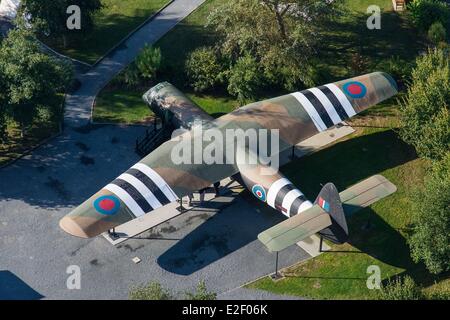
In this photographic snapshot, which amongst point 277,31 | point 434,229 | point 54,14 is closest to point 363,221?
point 434,229

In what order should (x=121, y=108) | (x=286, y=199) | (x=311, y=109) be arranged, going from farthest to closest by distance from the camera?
(x=121, y=108) → (x=311, y=109) → (x=286, y=199)

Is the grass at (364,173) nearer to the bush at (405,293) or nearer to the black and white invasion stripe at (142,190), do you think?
the bush at (405,293)

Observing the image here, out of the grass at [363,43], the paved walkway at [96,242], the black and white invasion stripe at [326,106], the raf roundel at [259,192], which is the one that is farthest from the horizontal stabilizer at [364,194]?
the grass at [363,43]

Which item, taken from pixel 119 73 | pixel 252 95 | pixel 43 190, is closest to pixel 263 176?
pixel 252 95

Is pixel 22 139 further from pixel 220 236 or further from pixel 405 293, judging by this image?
pixel 405 293

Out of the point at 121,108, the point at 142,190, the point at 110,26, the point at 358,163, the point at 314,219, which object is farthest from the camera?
the point at 110,26

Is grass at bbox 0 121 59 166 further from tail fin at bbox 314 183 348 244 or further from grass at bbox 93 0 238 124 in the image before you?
tail fin at bbox 314 183 348 244

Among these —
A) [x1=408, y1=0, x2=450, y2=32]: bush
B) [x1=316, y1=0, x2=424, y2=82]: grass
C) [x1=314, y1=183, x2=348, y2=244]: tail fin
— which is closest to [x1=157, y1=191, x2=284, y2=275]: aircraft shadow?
[x1=314, y1=183, x2=348, y2=244]: tail fin

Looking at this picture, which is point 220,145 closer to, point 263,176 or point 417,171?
point 263,176
